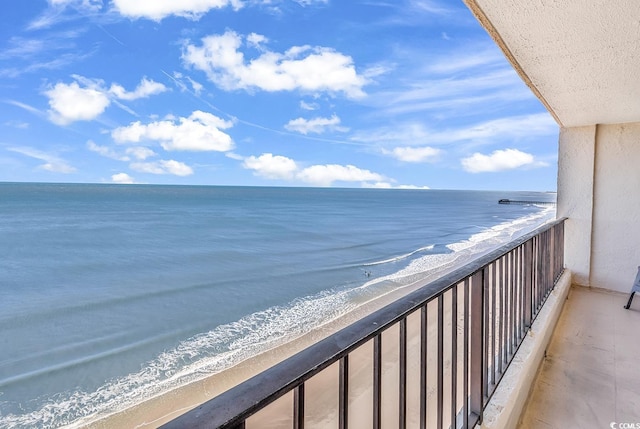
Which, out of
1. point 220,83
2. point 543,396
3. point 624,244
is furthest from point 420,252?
point 220,83

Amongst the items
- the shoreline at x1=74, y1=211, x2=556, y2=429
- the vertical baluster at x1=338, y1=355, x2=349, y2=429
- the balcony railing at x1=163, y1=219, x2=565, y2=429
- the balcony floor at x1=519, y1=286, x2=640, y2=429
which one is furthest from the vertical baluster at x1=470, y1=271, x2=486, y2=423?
the shoreline at x1=74, y1=211, x2=556, y2=429

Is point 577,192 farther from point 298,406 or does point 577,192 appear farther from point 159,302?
point 159,302

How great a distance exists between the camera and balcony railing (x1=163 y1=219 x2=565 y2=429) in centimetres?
45

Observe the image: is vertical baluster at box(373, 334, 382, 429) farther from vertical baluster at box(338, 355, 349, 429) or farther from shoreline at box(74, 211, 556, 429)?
shoreline at box(74, 211, 556, 429)

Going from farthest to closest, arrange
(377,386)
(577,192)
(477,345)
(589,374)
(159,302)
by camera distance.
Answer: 1. (159,302)
2. (577,192)
3. (589,374)
4. (477,345)
5. (377,386)

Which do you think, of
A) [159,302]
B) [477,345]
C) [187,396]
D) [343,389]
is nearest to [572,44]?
[477,345]

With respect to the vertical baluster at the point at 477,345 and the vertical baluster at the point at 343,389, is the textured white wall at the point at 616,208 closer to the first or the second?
the vertical baluster at the point at 477,345

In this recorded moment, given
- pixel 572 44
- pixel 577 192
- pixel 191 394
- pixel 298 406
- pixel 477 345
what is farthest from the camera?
pixel 191 394

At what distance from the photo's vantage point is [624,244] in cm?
343

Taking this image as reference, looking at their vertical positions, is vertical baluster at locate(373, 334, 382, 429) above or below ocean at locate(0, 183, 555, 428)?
above

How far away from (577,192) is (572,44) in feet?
8.64

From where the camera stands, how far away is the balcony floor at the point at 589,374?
63.5 inches

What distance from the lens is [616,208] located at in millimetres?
3455

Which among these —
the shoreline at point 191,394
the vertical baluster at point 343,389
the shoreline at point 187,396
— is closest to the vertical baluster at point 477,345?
the vertical baluster at point 343,389
